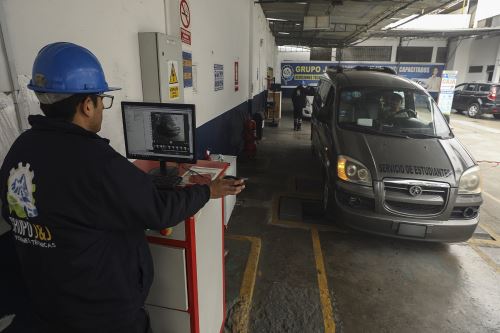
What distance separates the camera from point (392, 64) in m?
20.2

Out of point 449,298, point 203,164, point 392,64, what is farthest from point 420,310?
point 392,64

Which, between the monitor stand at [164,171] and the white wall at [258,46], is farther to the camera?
the white wall at [258,46]

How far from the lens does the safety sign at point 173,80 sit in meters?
2.93

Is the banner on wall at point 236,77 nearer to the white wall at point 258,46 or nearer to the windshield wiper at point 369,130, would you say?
the white wall at point 258,46

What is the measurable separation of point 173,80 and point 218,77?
231 centimetres

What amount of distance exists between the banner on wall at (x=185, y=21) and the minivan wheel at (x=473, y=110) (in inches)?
626

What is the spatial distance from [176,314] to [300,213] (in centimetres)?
295

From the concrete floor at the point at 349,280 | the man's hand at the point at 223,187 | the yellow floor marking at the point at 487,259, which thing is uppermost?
the man's hand at the point at 223,187

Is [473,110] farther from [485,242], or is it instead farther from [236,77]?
[485,242]

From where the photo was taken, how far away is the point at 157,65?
275 cm

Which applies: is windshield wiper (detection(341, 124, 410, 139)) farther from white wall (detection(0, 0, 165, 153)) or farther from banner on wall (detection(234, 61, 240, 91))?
banner on wall (detection(234, 61, 240, 91))

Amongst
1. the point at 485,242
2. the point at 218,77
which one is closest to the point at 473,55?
the point at 485,242

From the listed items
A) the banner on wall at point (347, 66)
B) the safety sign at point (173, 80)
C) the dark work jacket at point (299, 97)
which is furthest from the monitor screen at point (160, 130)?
the banner on wall at point (347, 66)

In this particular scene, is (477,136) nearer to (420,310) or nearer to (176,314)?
(420,310)
